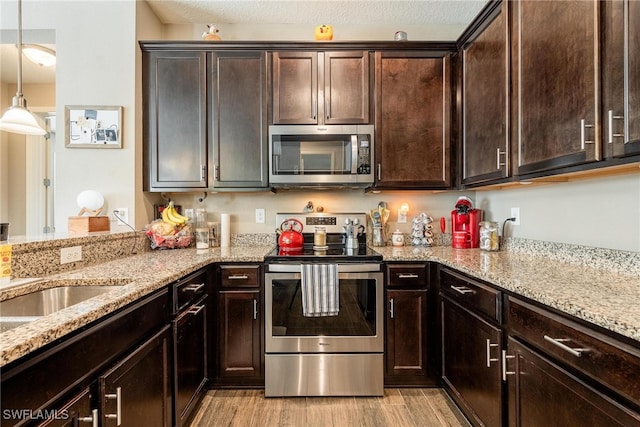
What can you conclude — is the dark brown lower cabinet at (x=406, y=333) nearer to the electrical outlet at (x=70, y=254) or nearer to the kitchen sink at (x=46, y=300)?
the kitchen sink at (x=46, y=300)

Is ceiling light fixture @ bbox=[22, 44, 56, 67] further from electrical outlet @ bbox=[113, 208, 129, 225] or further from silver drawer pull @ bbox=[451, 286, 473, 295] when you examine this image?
silver drawer pull @ bbox=[451, 286, 473, 295]

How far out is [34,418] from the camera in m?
0.75

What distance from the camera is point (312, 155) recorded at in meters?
2.35

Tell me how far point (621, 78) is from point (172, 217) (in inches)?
103

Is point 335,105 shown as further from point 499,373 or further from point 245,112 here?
point 499,373

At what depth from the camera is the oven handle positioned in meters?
2.02

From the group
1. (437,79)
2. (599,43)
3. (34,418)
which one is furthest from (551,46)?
(34,418)

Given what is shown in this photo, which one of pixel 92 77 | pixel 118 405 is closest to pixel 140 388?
pixel 118 405

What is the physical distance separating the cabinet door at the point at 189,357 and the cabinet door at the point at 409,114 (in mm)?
1545

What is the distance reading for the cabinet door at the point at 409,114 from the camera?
238 centimetres

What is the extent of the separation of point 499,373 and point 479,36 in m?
2.01

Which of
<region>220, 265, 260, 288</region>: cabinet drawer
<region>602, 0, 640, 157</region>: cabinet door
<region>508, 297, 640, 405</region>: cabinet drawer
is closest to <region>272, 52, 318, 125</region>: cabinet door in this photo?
<region>220, 265, 260, 288</region>: cabinet drawer

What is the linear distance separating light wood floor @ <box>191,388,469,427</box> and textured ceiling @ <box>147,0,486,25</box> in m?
2.86

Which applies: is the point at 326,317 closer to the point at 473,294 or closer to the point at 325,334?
the point at 325,334
